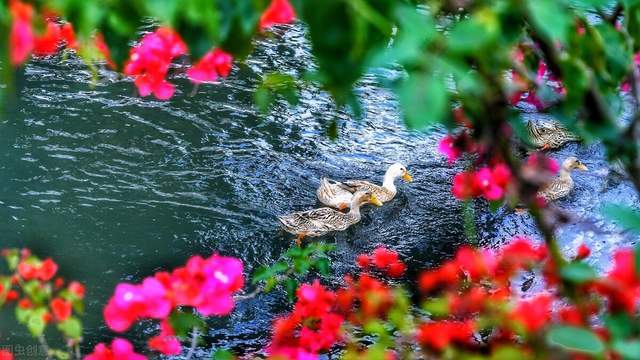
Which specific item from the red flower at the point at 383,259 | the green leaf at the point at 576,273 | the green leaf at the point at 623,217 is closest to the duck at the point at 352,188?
the red flower at the point at 383,259

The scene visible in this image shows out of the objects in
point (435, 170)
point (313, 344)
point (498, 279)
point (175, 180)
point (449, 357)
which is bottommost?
point (435, 170)

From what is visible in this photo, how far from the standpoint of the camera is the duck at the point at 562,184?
615 centimetres

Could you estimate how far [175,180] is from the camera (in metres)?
5.88

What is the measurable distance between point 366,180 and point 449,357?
4794 mm

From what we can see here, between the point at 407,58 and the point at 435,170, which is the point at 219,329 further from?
the point at 407,58

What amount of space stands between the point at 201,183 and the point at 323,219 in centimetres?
92

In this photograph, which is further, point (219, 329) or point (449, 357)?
point (219, 329)

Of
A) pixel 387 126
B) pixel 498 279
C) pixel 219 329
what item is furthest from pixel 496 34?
pixel 387 126

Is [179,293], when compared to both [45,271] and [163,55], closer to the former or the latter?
[45,271]

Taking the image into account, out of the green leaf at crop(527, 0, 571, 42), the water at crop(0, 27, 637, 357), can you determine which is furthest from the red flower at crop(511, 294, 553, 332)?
the water at crop(0, 27, 637, 357)

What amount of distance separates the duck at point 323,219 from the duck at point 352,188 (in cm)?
6

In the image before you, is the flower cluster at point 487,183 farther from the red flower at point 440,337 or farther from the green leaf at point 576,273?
the green leaf at point 576,273

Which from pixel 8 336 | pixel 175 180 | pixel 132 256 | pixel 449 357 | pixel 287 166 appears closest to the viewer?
pixel 449 357

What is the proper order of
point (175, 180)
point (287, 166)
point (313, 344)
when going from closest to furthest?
point (313, 344) < point (175, 180) < point (287, 166)
